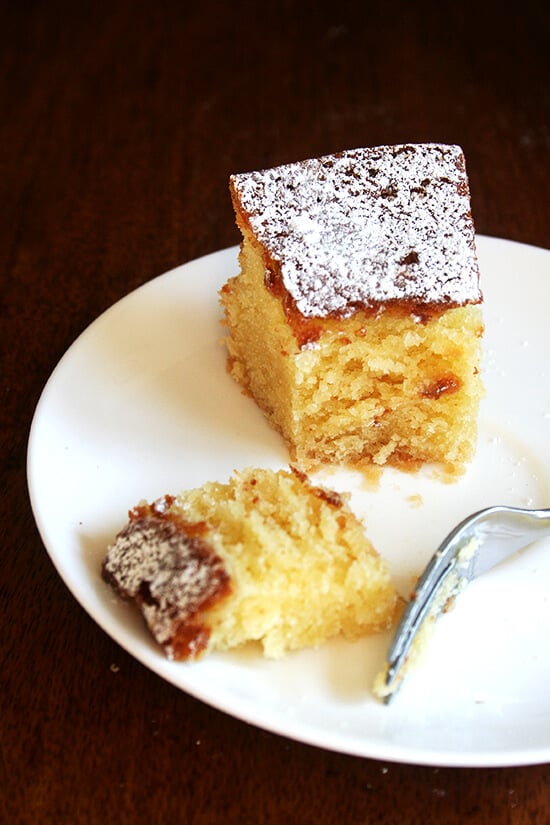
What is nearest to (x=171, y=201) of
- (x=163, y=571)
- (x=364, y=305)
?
(x=364, y=305)

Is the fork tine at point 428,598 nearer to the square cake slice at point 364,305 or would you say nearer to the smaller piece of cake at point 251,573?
the smaller piece of cake at point 251,573

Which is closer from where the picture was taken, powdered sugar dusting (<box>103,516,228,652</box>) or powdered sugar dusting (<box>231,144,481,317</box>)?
powdered sugar dusting (<box>103,516,228,652</box>)

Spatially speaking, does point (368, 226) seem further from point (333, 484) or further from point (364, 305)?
point (333, 484)

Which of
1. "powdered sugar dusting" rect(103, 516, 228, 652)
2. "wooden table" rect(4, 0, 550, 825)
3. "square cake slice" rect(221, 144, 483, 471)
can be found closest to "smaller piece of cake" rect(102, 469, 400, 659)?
"powdered sugar dusting" rect(103, 516, 228, 652)

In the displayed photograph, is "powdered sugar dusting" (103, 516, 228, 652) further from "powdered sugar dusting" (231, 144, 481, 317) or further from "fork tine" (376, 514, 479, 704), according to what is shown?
"powdered sugar dusting" (231, 144, 481, 317)

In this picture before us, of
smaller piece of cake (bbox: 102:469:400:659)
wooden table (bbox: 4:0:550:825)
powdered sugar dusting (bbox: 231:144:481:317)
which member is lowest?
wooden table (bbox: 4:0:550:825)

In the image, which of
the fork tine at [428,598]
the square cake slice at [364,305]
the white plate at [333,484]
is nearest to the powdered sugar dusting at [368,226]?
the square cake slice at [364,305]

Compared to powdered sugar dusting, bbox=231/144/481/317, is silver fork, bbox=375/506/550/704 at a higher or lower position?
lower
